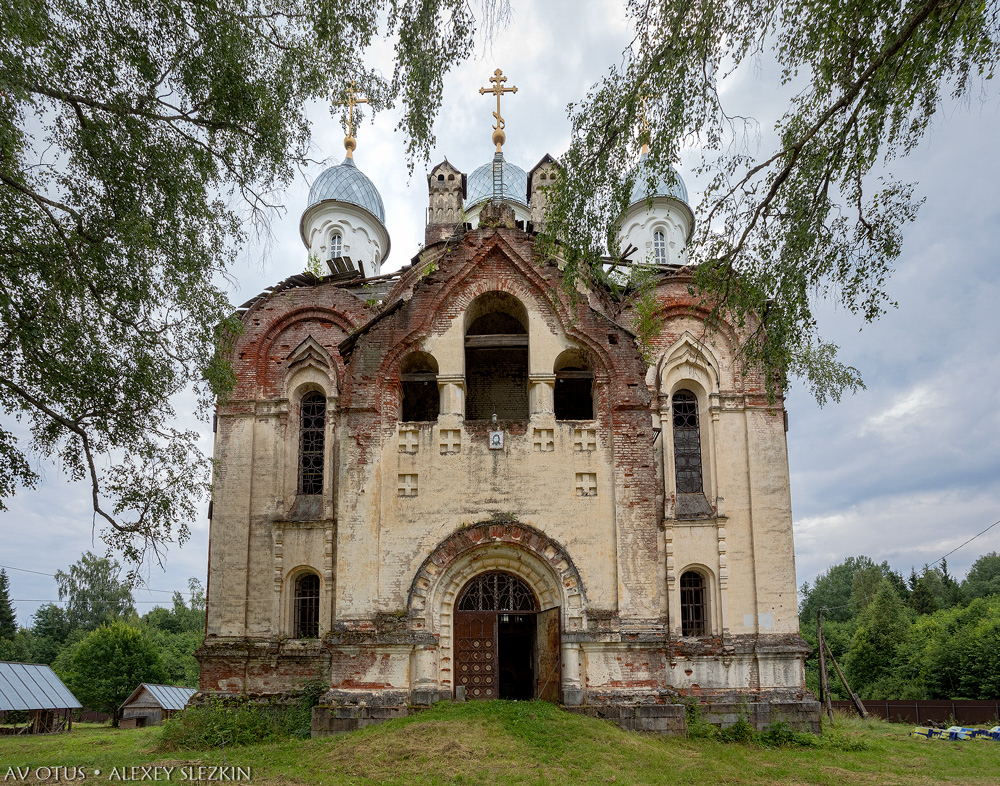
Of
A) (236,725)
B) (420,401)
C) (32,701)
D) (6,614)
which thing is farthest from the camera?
(6,614)

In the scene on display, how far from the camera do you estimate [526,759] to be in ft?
35.0

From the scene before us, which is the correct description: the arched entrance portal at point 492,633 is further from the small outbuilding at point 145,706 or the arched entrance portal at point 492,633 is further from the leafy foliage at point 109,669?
the leafy foliage at point 109,669

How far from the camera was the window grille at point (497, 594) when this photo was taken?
13.9m

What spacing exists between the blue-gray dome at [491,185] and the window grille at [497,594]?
15037mm

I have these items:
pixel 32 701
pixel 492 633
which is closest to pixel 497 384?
pixel 492 633

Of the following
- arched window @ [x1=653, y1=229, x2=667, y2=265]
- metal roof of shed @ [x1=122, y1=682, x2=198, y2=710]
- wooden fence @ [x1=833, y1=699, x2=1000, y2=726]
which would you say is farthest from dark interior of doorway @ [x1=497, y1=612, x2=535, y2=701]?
metal roof of shed @ [x1=122, y1=682, x2=198, y2=710]

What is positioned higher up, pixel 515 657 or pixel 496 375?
pixel 496 375

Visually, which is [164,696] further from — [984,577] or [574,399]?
[984,577]

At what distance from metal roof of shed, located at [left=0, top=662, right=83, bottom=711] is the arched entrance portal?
1574 cm

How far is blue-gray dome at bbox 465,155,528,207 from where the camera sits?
86.0ft

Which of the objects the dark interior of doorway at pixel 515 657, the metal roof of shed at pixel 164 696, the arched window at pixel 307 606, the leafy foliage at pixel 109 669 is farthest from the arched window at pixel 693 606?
the leafy foliage at pixel 109 669

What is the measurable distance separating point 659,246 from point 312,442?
12.7 meters

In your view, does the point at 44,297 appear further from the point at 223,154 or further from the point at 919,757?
the point at 919,757

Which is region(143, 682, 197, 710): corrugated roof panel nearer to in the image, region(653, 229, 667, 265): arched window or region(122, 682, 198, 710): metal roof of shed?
region(122, 682, 198, 710): metal roof of shed
